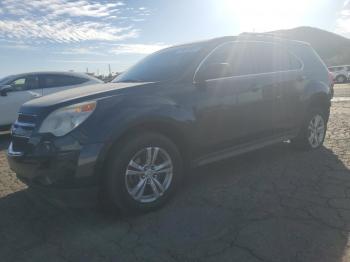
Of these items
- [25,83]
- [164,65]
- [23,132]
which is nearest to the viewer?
[23,132]

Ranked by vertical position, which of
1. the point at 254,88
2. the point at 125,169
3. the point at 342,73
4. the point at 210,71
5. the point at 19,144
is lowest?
the point at 342,73

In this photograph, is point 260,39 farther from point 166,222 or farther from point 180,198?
point 166,222

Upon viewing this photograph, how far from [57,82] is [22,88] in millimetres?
882

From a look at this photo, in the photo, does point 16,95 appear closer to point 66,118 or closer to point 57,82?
point 57,82

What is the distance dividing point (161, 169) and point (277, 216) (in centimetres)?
125

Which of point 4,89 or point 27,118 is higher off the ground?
point 27,118

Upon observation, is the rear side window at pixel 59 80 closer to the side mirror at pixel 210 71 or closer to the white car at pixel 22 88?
the white car at pixel 22 88

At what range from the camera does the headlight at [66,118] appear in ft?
11.4

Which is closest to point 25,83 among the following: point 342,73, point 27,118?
point 27,118

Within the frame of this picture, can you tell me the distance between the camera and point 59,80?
1007 cm

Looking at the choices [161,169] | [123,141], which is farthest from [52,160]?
[161,169]

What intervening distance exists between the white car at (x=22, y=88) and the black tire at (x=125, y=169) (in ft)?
21.7

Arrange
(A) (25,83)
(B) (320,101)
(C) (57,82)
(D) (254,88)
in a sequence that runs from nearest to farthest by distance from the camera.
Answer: (D) (254,88) < (B) (320,101) < (A) (25,83) < (C) (57,82)

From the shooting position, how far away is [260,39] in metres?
5.38
